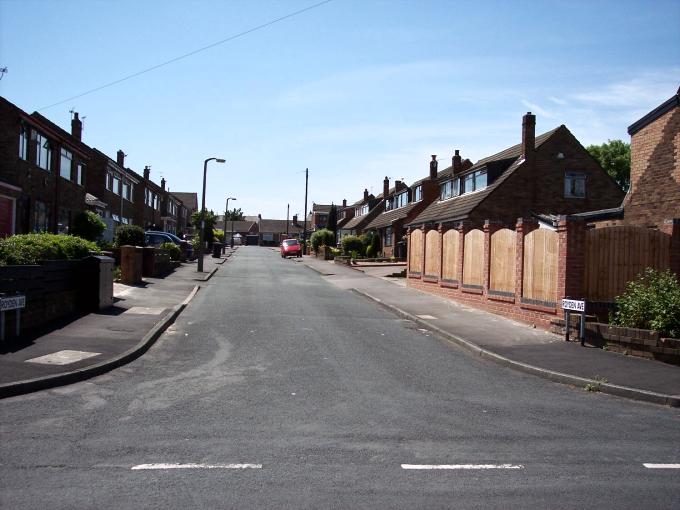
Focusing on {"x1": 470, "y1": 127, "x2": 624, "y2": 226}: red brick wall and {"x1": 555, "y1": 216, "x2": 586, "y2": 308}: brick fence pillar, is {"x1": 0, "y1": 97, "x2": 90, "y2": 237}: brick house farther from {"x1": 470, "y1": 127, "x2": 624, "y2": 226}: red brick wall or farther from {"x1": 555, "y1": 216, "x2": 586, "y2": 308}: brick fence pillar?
{"x1": 470, "y1": 127, "x2": 624, "y2": 226}: red brick wall

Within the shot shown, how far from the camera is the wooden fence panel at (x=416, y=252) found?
26.6 metres

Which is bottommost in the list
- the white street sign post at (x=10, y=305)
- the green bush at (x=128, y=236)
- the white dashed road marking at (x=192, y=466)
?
the white dashed road marking at (x=192, y=466)

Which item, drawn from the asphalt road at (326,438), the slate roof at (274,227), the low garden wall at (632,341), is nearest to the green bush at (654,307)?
the low garden wall at (632,341)

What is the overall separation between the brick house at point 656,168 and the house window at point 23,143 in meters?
21.0

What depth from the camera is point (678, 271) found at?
14.3 metres

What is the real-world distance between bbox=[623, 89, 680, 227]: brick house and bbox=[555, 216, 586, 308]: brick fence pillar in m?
3.04

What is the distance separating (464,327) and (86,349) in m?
8.66

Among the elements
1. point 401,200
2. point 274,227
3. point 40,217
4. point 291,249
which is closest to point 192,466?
point 40,217

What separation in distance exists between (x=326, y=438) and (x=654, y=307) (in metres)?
8.14

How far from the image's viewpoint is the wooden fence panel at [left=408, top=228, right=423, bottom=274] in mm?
26562

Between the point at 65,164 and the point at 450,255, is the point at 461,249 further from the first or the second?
the point at 65,164

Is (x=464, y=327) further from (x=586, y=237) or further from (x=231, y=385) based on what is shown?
(x=231, y=385)

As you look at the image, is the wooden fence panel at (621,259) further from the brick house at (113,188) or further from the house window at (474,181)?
the brick house at (113,188)

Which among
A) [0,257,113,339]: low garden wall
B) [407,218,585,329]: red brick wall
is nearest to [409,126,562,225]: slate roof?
[407,218,585,329]: red brick wall
